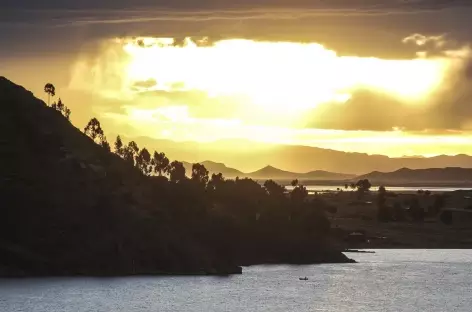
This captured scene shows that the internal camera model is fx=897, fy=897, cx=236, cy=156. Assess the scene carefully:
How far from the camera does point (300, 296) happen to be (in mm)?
196875

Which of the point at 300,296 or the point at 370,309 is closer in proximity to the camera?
the point at 370,309

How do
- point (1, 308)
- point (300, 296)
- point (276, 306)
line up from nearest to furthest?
point (1, 308) < point (276, 306) < point (300, 296)

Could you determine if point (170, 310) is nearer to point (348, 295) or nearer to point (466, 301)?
point (348, 295)

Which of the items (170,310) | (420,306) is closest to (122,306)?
(170,310)

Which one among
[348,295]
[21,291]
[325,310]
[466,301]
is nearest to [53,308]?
[21,291]

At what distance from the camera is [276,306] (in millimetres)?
181125

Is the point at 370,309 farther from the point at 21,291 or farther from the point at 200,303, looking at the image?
the point at 21,291

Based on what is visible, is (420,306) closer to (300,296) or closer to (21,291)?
(300,296)

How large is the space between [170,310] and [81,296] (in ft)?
82.0

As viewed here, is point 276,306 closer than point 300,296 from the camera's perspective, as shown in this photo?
Yes

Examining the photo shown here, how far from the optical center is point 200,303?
18250 centimetres

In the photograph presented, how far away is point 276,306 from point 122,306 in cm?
3087

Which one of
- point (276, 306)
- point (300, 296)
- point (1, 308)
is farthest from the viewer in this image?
point (300, 296)

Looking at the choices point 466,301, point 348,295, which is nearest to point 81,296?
point 348,295
